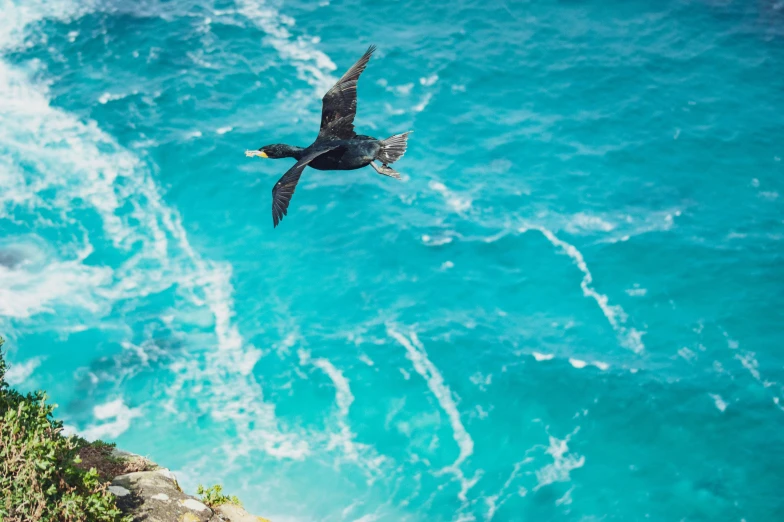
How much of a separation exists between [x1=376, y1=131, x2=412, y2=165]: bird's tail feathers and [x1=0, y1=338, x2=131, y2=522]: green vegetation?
7418 mm

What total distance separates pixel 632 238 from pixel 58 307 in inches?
814

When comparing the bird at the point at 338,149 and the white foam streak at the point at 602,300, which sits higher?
the bird at the point at 338,149

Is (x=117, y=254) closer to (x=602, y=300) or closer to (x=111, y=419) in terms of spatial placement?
(x=111, y=419)

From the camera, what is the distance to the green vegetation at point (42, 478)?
33.2 feet

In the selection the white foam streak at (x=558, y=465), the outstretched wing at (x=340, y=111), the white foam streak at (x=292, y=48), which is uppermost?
the white foam streak at (x=292, y=48)

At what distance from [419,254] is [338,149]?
1729 centimetres

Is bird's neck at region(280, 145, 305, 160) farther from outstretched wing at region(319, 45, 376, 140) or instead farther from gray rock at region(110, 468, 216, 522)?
gray rock at region(110, 468, 216, 522)

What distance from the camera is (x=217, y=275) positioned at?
32.3 meters

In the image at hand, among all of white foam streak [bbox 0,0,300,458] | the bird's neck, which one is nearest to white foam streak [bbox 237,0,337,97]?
white foam streak [bbox 0,0,300,458]

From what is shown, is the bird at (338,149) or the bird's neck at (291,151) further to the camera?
the bird's neck at (291,151)

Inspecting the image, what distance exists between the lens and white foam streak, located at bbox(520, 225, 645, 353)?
30.3 metres

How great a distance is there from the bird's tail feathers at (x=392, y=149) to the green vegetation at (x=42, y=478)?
742cm

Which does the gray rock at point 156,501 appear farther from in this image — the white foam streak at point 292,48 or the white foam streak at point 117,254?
the white foam streak at point 292,48

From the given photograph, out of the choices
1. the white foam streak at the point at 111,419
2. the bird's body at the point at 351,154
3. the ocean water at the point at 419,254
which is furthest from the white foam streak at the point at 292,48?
the bird's body at the point at 351,154
